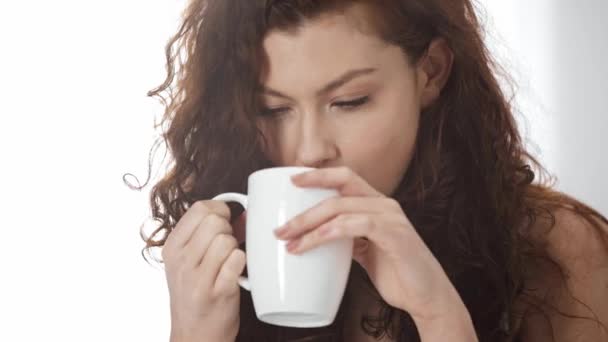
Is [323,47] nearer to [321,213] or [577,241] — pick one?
[321,213]

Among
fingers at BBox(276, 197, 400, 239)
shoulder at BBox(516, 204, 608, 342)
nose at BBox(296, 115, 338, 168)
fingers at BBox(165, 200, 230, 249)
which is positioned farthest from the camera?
shoulder at BBox(516, 204, 608, 342)

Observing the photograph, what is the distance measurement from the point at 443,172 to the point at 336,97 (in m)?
0.34

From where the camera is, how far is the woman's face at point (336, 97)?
109cm

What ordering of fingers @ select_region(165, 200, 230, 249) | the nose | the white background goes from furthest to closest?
the white background → the nose → fingers @ select_region(165, 200, 230, 249)

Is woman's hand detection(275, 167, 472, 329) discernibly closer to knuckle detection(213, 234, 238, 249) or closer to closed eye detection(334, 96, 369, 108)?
knuckle detection(213, 234, 238, 249)

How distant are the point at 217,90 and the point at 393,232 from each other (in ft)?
1.70

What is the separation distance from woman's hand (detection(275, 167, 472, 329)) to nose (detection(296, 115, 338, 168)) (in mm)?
145

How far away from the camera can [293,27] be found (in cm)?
112

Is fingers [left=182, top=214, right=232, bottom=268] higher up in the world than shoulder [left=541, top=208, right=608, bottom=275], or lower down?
higher up

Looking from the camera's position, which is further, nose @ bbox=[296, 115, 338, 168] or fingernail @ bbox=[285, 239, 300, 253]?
nose @ bbox=[296, 115, 338, 168]

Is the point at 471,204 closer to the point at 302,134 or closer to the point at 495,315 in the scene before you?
the point at 495,315

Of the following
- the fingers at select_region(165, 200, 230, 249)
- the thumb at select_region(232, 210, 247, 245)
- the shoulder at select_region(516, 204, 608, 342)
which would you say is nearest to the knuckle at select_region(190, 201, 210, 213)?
the fingers at select_region(165, 200, 230, 249)

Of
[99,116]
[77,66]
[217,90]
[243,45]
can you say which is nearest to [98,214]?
[99,116]

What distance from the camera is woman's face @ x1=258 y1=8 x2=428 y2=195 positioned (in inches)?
42.9
